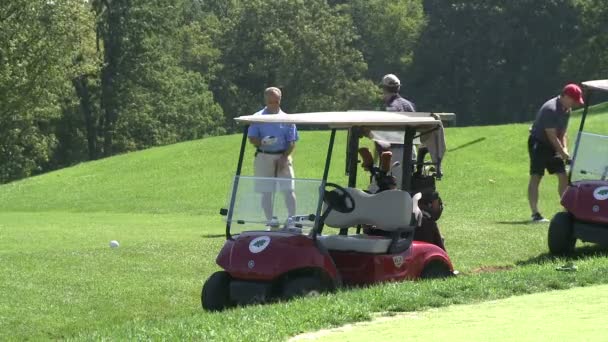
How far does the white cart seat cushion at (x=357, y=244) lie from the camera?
10570mm

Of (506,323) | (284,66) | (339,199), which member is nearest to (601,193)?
(339,199)

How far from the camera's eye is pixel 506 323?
7.99 meters

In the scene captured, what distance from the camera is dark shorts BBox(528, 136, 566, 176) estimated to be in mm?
15430

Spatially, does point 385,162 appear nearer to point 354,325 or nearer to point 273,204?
point 273,204

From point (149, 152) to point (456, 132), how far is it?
8.22 metres

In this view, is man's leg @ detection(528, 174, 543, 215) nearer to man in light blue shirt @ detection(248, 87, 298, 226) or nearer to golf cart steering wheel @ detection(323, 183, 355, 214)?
man in light blue shirt @ detection(248, 87, 298, 226)

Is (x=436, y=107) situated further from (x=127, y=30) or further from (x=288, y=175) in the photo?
(x=288, y=175)

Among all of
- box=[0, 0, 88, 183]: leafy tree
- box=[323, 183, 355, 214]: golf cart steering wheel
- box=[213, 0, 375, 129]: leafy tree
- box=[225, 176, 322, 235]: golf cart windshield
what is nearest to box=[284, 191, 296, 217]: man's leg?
box=[225, 176, 322, 235]: golf cart windshield

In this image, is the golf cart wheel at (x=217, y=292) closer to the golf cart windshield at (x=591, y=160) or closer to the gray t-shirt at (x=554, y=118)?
the golf cart windshield at (x=591, y=160)

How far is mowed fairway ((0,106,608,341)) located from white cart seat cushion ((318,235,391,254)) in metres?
0.62

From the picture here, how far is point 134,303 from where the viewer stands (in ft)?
36.8

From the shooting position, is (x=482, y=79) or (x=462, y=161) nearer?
(x=462, y=161)

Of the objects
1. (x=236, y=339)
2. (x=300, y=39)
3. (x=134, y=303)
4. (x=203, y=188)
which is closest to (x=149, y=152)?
(x=203, y=188)

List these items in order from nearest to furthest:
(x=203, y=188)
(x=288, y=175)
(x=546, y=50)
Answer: (x=288, y=175) → (x=203, y=188) → (x=546, y=50)
